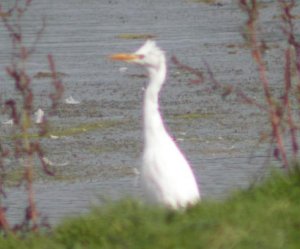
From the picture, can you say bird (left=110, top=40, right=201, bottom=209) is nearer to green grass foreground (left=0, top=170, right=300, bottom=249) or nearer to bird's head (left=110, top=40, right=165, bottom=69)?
bird's head (left=110, top=40, right=165, bottom=69)

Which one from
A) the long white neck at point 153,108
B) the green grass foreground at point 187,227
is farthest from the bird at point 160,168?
the green grass foreground at point 187,227

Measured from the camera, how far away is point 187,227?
22.3 feet

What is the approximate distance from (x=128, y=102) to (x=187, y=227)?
23.6 feet

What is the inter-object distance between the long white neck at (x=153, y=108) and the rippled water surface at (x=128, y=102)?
0.51m

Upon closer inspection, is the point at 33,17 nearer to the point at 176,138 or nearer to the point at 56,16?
the point at 56,16

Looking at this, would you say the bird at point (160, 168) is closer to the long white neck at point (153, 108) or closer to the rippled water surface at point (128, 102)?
the long white neck at point (153, 108)

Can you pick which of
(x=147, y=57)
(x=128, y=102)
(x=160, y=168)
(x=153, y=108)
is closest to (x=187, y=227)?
(x=160, y=168)

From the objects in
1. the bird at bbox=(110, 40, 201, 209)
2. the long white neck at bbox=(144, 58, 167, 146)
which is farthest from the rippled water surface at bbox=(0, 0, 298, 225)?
the long white neck at bbox=(144, 58, 167, 146)

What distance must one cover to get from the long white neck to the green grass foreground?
2.23 ft

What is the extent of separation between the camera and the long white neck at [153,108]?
27.3 feet

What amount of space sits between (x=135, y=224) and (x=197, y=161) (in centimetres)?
442

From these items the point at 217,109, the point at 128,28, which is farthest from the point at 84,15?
the point at 217,109

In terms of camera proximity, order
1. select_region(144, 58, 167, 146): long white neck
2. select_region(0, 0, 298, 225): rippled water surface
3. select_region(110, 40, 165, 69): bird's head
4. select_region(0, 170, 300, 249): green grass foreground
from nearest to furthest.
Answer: select_region(0, 170, 300, 249): green grass foreground
select_region(144, 58, 167, 146): long white neck
select_region(110, 40, 165, 69): bird's head
select_region(0, 0, 298, 225): rippled water surface

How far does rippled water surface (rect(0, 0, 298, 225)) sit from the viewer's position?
10.7m
